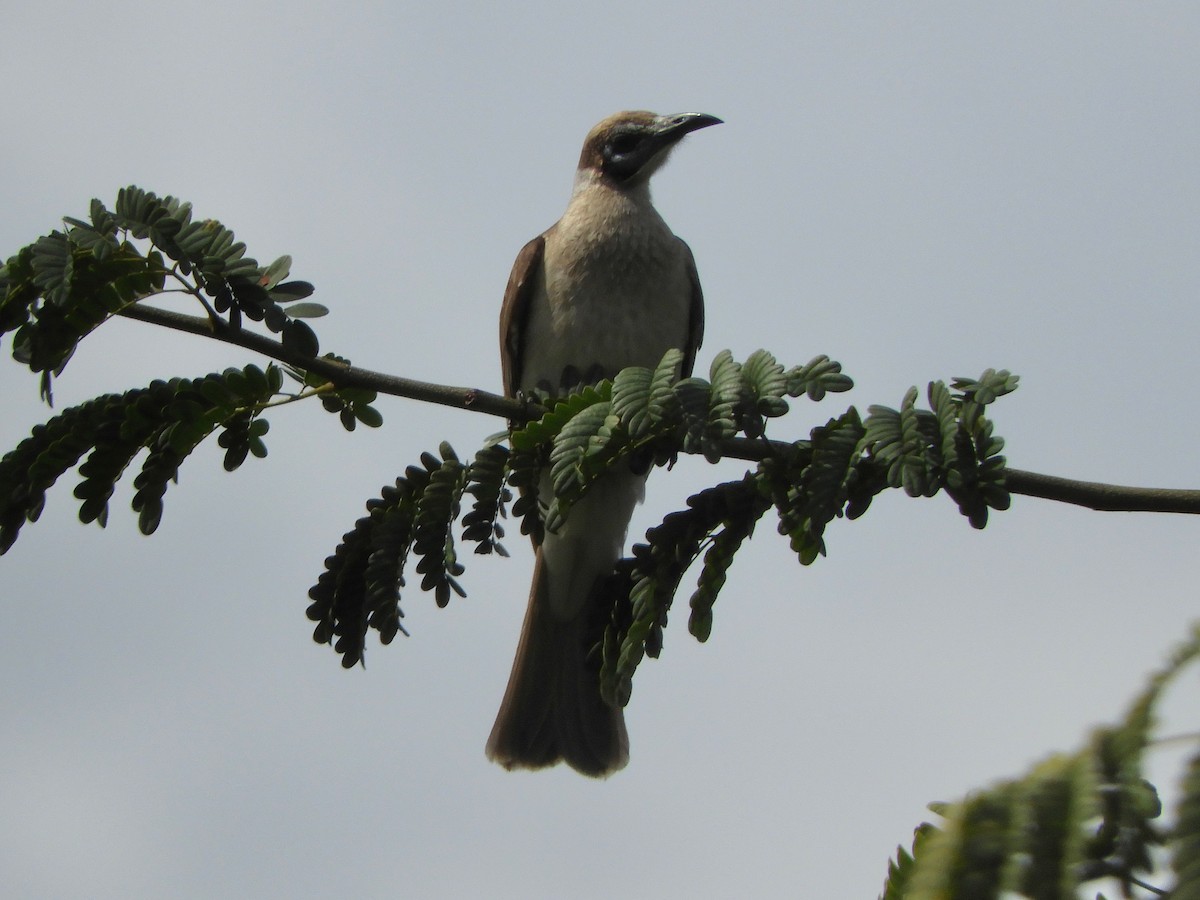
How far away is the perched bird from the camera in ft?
21.6

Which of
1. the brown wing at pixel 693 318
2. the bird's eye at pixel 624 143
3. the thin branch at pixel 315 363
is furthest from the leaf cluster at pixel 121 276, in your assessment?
the bird's eye at pixel 624 143

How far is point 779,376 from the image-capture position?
3504 mm

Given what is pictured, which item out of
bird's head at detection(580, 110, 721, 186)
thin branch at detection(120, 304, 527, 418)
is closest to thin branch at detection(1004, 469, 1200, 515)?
thin branch at detection(120, 304, 527, 418)

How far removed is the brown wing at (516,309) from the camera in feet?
22.7

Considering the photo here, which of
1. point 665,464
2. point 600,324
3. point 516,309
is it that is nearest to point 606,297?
point 600,324

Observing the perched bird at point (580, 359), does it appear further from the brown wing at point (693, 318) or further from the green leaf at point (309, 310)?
the green leaf at point (309, 310)

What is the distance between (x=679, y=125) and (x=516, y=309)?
1.58 m

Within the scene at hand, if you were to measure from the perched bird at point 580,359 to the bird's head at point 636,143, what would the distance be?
31 cm

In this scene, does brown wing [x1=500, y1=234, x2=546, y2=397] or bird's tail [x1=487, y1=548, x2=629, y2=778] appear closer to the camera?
bird's tail [x1=487, y1=548, x2=629, y2=778]

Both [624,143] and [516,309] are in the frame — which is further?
[624,143]

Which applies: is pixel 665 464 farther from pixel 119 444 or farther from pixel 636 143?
pixel 636 143

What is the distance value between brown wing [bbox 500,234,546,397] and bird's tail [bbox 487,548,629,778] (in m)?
1.26

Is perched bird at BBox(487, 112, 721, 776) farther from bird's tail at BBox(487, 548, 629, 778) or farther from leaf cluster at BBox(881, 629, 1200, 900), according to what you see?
leaf cluster at BBox(881, 629, 1200, 900)

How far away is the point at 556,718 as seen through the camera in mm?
6648
